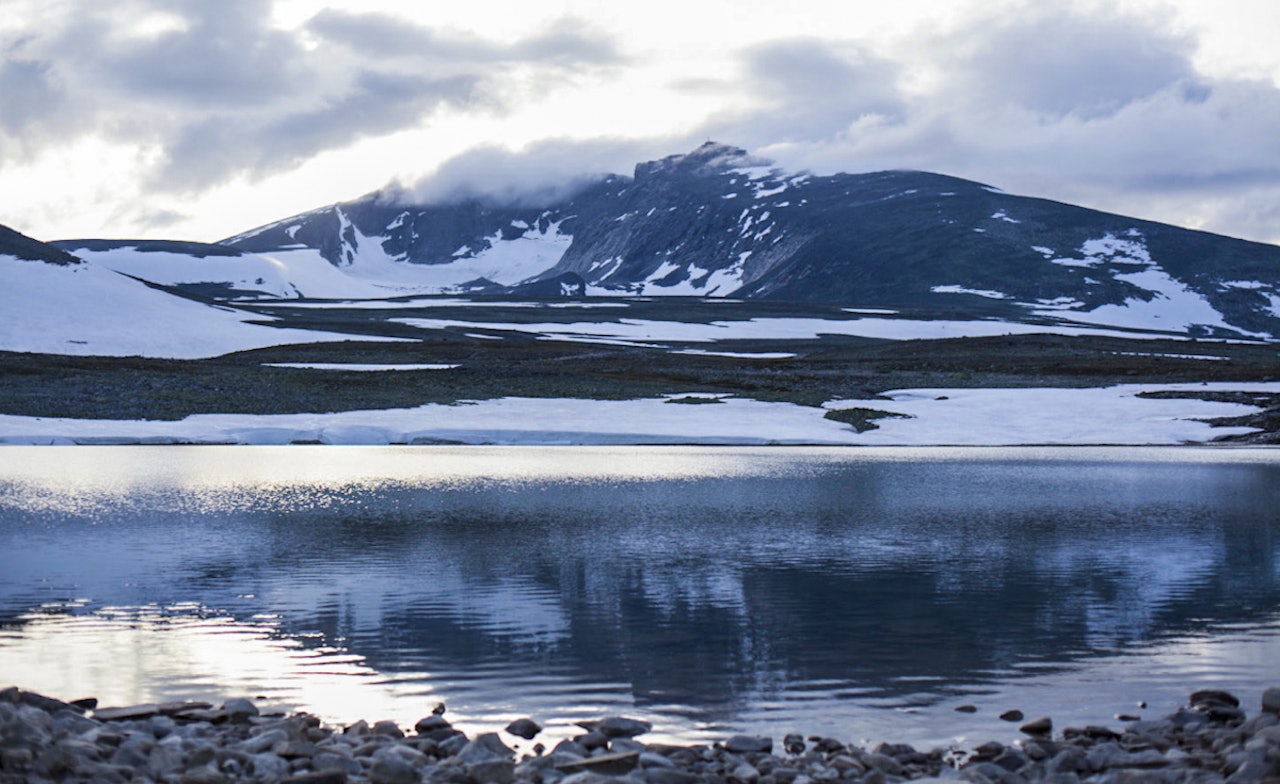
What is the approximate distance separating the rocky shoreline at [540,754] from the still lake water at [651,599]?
2.38ft

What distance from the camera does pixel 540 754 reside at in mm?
11805

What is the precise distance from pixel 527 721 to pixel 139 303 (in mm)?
117747

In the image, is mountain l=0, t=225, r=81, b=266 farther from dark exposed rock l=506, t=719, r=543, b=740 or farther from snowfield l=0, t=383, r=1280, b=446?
dark exposed rock l=506, t=719, r=543, b=740

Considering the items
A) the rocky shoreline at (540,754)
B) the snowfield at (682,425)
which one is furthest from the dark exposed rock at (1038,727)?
the snowfield at (682,425)

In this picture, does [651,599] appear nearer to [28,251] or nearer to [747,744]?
[747,744]

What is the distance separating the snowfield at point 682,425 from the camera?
6109 centimetres

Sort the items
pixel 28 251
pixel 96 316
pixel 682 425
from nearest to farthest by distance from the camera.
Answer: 1. pixel 682 425
2. pixel 96 316
3. pixel 28 251

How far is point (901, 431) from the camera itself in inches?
2606

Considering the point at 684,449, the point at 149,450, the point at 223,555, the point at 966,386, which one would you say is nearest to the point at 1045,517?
the point at 223,555

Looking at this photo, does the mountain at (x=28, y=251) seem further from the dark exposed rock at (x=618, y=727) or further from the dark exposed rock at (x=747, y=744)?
the dark exposed rock at (x=747, y=744)

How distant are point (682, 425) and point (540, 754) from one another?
2160 inches

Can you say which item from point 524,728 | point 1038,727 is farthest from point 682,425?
point 524,728

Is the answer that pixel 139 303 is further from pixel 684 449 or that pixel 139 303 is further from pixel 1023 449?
pixel 1023 449

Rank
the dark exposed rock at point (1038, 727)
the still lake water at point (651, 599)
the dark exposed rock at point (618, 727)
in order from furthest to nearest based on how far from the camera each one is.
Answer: the still lake water at point (651, 599)
the dark exposed rock at point (1038, 727)
the dark exposed rock at point (618, 727)
